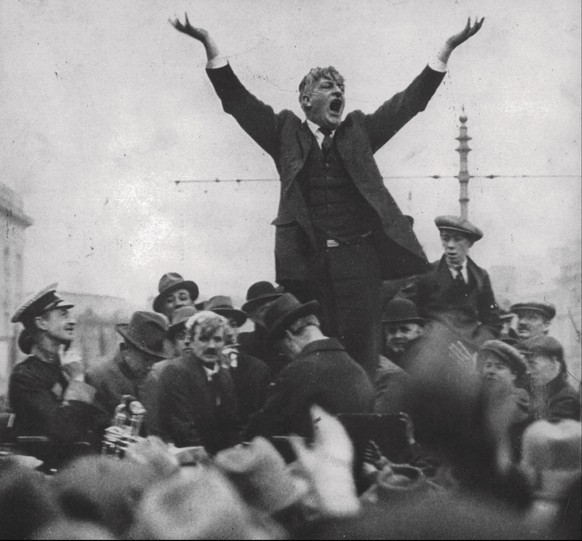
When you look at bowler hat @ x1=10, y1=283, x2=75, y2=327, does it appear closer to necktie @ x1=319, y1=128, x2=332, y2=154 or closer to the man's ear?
the man's ear

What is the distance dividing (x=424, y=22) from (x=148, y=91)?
2.23m

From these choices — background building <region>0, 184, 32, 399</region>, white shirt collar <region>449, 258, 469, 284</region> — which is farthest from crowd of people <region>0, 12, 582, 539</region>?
background building <region>0, 184, 32, 399</region>

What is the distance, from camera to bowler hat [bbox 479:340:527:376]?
25.8 ft

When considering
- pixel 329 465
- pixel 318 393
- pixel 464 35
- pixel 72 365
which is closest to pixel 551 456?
pixel 329 465

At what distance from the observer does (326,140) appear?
26.8ft

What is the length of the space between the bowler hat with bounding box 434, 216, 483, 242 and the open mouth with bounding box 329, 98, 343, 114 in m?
1.13

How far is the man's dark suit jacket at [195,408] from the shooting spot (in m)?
7.82

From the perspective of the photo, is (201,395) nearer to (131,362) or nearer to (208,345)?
(208,345)

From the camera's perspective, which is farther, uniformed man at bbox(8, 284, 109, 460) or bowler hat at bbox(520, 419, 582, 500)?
uniformed man at bbox(8, 284, 109, 460)

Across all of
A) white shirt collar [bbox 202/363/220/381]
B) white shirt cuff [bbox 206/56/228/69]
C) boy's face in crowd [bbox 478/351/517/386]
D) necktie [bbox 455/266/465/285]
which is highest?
white shirt cuff [bbox 206/56/228/69]

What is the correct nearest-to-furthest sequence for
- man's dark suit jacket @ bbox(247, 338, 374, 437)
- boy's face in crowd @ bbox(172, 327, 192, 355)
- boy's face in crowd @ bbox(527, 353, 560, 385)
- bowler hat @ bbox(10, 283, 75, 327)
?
man's dark suit jacket @ bbox(247, 338, 374, 437) < boy's face in crowd @ bbox(527, 353, 560, 385) < boy's face in crowd @ bbox(172, 327, 192, 355) < bowler hat @ bbox(10, 283, 75, 327)

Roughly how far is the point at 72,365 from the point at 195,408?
1060 mm

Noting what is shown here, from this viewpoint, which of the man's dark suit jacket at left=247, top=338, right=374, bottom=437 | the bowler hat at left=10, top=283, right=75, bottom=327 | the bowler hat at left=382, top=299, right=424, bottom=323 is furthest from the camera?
the bowler hat at left=10, top=283, right=75, bottom=327

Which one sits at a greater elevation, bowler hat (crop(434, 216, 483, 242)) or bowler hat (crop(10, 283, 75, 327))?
bowler hat (crop(434, 216, 483, 242))
